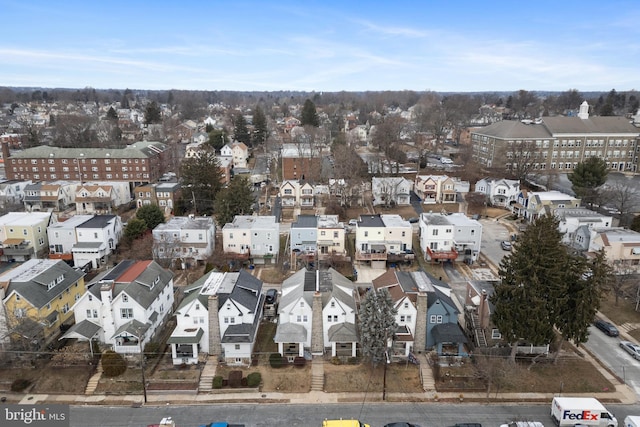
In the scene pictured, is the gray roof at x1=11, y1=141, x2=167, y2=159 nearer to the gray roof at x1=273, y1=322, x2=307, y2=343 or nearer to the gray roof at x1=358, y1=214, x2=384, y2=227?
the gray roof at x1=358, y1=214, x2=384, y2=227

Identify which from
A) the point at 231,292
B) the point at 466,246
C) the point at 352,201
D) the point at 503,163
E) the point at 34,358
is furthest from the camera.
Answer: the point at 503,163

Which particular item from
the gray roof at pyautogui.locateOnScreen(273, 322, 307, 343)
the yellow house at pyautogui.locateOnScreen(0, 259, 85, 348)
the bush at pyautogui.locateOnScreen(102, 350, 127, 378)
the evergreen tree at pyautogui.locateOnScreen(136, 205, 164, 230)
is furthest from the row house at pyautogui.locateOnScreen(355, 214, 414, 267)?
the yellow house at pyautogui.locateOnScreen(0, 259, 85, 348)

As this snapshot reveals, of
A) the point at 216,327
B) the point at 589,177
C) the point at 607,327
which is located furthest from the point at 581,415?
the point at 589,177

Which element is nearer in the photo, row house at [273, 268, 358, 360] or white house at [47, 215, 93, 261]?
row house at [273, 268, 358, 360]

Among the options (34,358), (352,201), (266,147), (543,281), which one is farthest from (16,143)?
(543,281)

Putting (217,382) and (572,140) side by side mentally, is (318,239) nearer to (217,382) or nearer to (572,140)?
(217,382)

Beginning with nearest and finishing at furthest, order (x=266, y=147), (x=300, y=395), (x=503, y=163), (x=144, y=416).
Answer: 1. (x=144, y=416)
2. (x=300, y=395)
3. (x=503, y=163)
4. (x=266, y=147)

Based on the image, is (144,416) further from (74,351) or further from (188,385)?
(74,351)
